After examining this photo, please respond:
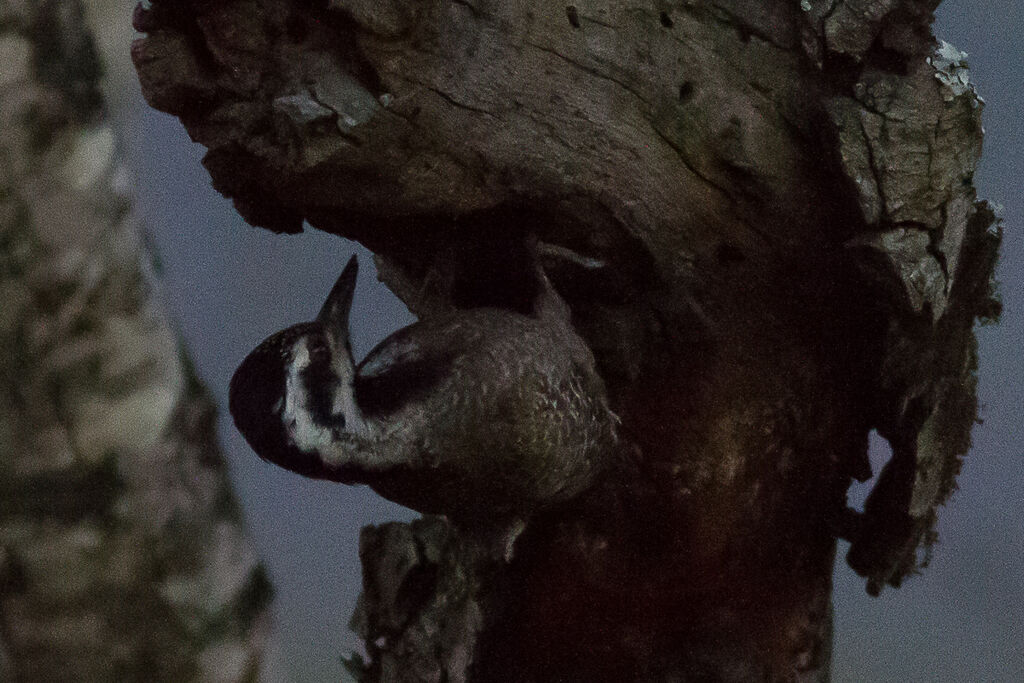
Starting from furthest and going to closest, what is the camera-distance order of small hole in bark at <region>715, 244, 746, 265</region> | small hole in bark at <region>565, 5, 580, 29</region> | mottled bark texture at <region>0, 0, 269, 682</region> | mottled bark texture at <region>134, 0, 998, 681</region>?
small hole in bark at <region>715, 244, 746, 265</region>
small hole in bark at <region>565, 5, 580, 29</region>
mottled bark texture at <region>134, 0, 998, 681</region>
mottled bark texture at <region>0, 0, 269, 682</region>

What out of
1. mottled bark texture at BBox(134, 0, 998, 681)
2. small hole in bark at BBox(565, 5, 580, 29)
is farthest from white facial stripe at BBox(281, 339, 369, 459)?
small hole in bark at BBox(565, 5, 580, 29)

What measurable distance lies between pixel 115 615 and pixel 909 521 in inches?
71.4

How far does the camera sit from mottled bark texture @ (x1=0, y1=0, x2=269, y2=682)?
63 centimetres

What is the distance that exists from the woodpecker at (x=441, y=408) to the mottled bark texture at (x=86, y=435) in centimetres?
97

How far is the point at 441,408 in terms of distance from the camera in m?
1.75

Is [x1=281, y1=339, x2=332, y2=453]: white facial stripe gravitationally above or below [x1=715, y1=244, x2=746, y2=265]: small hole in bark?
below

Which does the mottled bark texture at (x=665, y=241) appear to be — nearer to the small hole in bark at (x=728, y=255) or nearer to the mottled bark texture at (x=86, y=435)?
the small hole in bark at (x=728, y=255)

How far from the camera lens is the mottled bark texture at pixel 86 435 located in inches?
24.8

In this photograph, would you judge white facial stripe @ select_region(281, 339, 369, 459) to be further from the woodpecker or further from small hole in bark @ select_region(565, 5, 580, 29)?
small hole in bark @ select_region(565, 5, 580, 29)

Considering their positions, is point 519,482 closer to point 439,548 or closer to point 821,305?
point 439,548

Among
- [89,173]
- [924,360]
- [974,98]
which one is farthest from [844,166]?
[89,173]

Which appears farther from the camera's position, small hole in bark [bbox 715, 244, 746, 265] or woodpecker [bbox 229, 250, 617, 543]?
small hole in bark [bbox 715, 244, 746, 265]

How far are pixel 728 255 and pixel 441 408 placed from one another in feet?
2.00

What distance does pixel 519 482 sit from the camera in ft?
6.00
